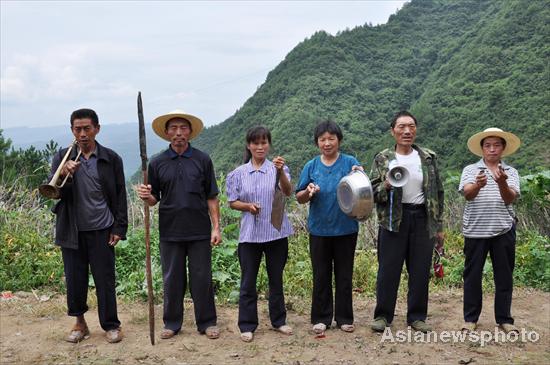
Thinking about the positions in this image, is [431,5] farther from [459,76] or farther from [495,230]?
[495,230]

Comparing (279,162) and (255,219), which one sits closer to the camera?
(279,162)

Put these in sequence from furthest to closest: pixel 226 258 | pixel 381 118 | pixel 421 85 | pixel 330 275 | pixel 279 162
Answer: pixel 421 85, pixel 381 118, pixel 226 258, pixel 330 275, pixel 279 162

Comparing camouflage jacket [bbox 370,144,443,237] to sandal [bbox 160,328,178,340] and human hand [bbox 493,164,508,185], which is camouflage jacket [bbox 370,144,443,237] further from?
sandal [bbox 160,328,178,340]

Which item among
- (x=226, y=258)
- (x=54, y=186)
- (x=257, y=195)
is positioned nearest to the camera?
(x=54, y=186)

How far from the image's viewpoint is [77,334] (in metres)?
4.18

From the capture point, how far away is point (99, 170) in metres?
4.04

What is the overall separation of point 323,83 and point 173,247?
109ft

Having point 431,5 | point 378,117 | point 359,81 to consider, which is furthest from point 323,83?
point 431,5

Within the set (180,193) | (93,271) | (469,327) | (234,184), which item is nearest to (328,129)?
(234,184)

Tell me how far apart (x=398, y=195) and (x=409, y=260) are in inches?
23.0

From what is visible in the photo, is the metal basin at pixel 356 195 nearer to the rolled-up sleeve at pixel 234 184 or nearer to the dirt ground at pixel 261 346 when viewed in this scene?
the rolled-up sleeve at pixel 234 184

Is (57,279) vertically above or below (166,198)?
below

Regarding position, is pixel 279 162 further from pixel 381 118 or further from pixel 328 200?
pixel 381 118

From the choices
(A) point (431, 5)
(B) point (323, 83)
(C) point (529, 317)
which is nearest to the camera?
(C) point (529, 317)
